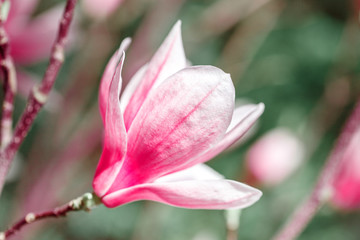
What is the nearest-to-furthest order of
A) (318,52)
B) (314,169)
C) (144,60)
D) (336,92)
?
(144,60)
(336,92)
(314,169)
(318,52)

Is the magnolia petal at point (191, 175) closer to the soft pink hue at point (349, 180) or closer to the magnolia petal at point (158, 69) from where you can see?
the magnolia petal at point (158, 69)

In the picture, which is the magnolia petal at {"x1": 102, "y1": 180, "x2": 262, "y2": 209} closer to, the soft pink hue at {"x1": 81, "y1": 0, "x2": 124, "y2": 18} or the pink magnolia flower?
the pink magnolia flower

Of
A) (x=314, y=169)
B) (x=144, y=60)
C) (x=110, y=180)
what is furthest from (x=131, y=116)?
(x=314, y=169)

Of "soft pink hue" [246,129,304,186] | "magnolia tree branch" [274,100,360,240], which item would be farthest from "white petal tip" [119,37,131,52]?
"soft pink hue" [246,129,304,186]

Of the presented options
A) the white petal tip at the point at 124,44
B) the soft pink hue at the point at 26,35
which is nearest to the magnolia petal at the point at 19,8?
the soft pink hue at the point at 26,35

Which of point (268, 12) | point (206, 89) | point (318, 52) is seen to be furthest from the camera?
point (318, 52)

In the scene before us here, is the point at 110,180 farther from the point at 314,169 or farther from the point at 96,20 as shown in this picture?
the point at 314,169

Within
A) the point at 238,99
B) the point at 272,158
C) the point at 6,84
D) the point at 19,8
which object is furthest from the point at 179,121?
the point at 238,99

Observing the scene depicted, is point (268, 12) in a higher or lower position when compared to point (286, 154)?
higher
